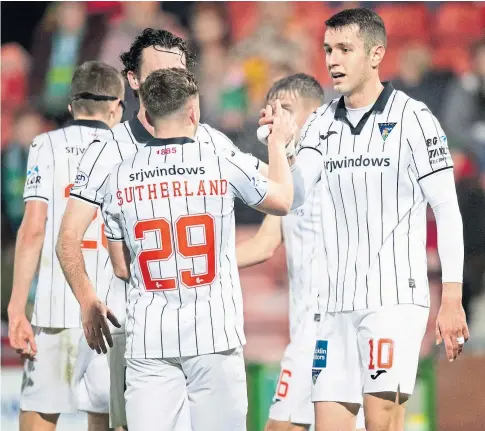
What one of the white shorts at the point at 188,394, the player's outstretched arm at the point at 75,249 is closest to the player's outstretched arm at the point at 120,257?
the player's outstretched arm at the point at 75,249

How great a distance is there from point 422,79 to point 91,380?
18.5 ft

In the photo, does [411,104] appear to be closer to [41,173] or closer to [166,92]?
[166,92]

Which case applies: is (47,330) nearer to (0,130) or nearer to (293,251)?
(293,251)

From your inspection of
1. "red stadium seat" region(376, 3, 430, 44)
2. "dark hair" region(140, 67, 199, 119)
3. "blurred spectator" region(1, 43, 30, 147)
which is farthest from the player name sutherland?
"red stadium seat" region(376, 3, 430, 44)

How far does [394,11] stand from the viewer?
31.3 ft

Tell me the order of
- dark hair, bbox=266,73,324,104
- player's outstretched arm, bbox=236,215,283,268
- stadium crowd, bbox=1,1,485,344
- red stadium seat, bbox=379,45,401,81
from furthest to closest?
red stadium seat, bbox=379,45,401,81 < stadium crowd, bbox=1,1,485,344 < dark hair, bbox=266,73,324,104 < player's outstretched arm, bbox=236,215,283,268

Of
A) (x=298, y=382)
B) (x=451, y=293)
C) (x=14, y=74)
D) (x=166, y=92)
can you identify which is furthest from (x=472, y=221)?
(x=166, y=92)

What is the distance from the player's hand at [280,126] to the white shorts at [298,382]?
4.34 ft

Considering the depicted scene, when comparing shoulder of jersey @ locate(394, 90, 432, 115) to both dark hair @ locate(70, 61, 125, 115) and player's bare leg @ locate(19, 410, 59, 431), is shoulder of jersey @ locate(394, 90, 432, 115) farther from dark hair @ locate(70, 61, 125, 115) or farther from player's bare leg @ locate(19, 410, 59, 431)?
player's bare leg @ locate(19, 410, 59, 431)

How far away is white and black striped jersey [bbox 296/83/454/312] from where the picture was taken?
3.88 meters

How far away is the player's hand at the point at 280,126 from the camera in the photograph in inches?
147

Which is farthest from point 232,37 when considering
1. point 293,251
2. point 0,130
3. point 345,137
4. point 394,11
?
point 345,137

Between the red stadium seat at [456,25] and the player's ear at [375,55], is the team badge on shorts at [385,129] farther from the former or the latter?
the red stadium seat at [456,25]

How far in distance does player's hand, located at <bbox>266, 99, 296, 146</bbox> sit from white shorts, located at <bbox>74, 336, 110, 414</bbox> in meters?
1.50
